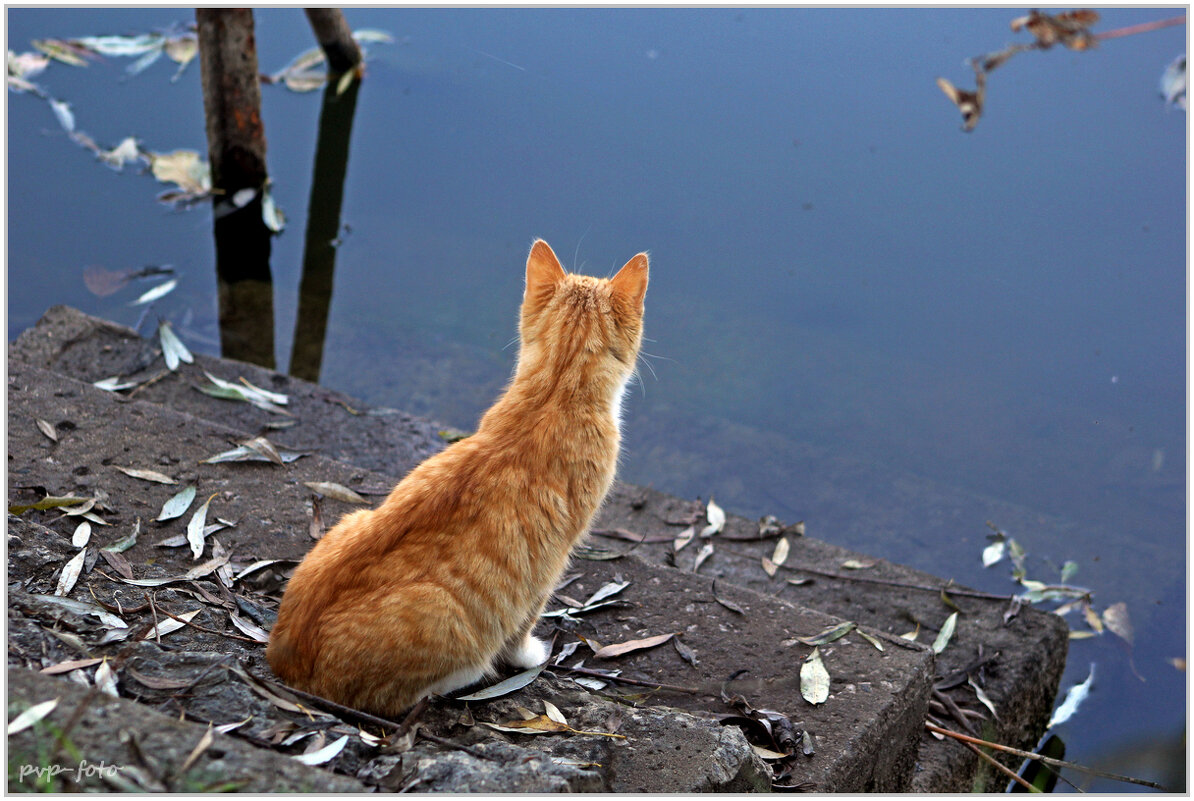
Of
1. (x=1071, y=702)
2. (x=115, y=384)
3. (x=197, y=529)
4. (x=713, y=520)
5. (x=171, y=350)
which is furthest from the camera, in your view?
(x=171, y=350)

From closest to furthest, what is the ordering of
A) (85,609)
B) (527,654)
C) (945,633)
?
(85,609) → (527,654) → (945,633)

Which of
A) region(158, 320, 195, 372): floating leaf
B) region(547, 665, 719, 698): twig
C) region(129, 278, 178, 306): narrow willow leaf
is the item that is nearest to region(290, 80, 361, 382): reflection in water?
region(129, 278, 178, 306): narrow willow leaf

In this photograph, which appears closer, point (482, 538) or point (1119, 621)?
point (482, 538)

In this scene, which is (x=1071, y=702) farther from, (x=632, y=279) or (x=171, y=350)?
(x=171, y=350)

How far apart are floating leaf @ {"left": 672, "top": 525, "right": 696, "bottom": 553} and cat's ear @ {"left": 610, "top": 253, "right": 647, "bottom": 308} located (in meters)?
1.38

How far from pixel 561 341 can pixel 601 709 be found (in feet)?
3.44

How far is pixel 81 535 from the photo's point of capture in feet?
9.70

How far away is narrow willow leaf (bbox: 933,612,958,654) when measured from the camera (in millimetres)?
3535

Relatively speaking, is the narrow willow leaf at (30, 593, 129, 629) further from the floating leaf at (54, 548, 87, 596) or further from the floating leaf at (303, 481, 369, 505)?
the floating leaf at (303, 481, 369, 505)

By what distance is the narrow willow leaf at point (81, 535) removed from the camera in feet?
9.52

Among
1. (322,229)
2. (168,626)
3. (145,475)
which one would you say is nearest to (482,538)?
(168,626)

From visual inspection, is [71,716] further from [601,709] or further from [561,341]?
[561,341]

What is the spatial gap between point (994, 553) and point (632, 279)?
2724 millimetres

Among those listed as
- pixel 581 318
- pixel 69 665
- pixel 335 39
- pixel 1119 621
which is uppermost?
pixel 335 39
